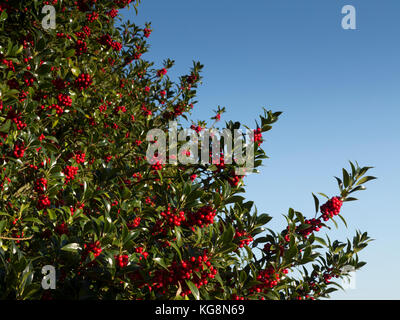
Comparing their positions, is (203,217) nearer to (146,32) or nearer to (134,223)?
(134,223)

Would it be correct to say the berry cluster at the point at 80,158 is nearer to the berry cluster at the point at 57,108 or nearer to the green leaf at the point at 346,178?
the berry cluster at the point at 57,108

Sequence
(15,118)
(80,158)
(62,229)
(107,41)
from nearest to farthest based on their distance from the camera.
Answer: (62,229) < (15,118) < (80,158) < (107,41)

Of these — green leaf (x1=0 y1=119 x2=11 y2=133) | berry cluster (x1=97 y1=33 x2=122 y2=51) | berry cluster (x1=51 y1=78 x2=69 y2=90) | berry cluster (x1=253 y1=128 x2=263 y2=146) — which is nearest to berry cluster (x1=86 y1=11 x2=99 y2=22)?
berry cluster (x1=97 y1=33 x2=122 y2=51)

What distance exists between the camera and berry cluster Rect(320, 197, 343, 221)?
388 cm

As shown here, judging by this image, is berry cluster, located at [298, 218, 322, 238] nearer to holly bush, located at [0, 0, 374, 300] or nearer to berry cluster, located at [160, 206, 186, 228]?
holly bush, located at [0, 0, 374, 300]

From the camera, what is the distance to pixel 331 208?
390cm

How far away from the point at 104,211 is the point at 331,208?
2.61 metres

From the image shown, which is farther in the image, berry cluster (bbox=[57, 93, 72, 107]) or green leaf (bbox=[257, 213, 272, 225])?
berry cluster (bbox=[57, 93, 72, 107])

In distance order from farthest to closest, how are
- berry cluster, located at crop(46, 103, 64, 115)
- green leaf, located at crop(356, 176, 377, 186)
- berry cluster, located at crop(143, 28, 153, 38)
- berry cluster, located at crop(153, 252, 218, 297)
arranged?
berry cluster, located at crop(143, 28, 153, 38), berry cluster, located at crop(46, 103, 64, 115), green leaf, located at crop(356, 176, 377, 186), berry cluster, located at crop(153, 252, 218, 297)

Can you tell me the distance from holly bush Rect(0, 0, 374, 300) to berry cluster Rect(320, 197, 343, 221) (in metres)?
0.01

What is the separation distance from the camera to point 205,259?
280 centimetres

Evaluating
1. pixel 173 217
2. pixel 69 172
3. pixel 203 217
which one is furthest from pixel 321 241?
pixel 69 172
